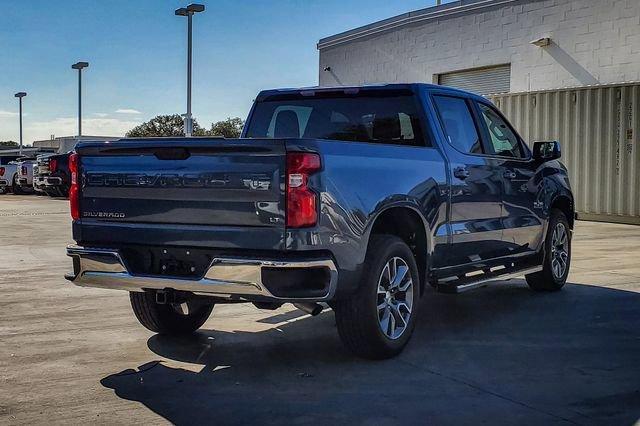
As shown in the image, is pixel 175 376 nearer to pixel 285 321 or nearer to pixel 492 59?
pixel 285 321

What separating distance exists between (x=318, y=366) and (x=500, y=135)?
10.4 ft

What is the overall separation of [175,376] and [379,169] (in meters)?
1.87

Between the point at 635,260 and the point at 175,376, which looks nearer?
the point at 175,376

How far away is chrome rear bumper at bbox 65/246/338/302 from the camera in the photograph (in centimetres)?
466

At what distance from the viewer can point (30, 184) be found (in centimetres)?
3275

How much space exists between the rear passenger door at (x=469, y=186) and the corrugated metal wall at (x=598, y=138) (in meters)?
11.8

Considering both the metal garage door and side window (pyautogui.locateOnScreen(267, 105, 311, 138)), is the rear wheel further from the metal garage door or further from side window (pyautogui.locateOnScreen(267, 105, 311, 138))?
side window (pyautogui.locateOnScreen(267, 105, 311, 138))

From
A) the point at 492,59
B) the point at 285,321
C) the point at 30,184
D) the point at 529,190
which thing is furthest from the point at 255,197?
the point at 30,184

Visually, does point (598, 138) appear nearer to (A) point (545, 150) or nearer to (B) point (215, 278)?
(A) point (545, 150)

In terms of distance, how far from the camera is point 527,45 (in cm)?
2105

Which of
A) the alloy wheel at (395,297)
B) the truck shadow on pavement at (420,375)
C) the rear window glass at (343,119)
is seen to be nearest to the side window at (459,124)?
the rear window glass at (343,119)

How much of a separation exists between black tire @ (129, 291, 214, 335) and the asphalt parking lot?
5.3 inches

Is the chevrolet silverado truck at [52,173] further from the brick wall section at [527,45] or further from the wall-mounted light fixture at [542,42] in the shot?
the wall-mounted light fixture at [542,42]

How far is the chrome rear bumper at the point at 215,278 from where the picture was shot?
183 inches
